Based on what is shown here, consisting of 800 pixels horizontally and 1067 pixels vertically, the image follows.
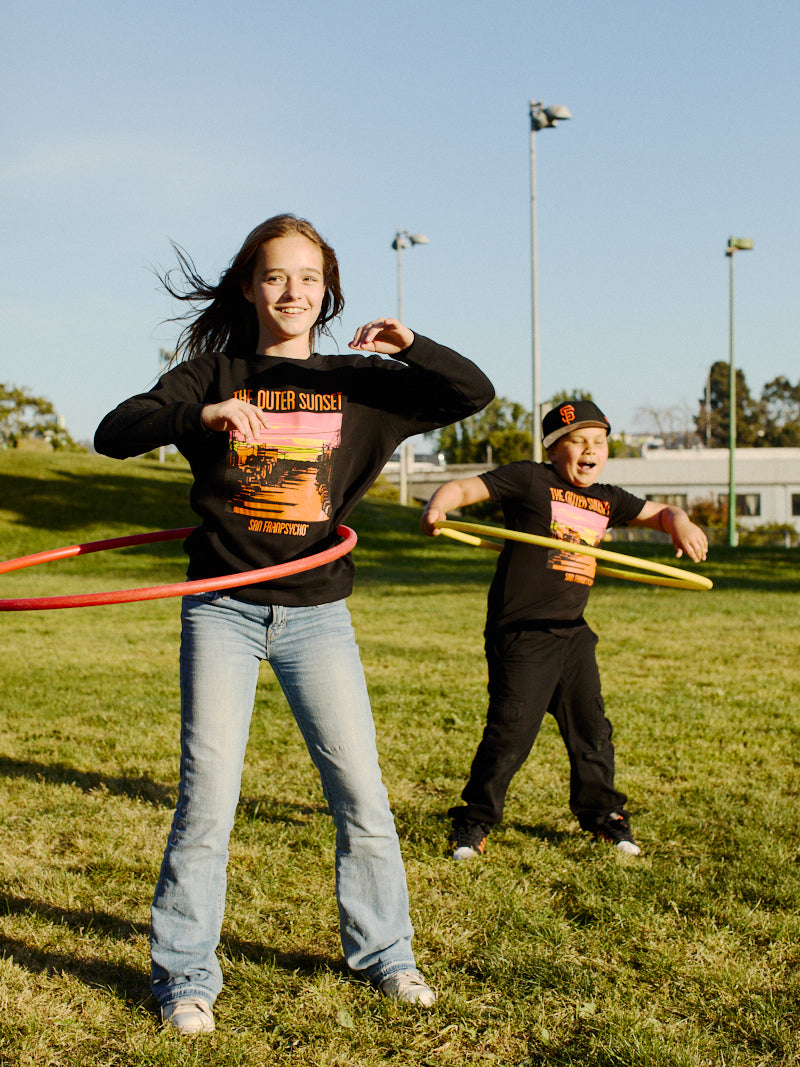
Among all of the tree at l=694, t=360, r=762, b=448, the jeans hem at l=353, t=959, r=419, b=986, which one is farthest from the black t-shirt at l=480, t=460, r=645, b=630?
the tree at l=694, t=360, r=762, b=448

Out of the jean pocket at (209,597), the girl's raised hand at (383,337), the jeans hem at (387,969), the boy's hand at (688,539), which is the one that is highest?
the girl's raised hand at (383,337)

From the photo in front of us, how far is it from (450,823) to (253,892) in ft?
3.63

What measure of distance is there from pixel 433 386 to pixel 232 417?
0.70 m

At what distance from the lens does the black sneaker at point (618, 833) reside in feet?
14.1

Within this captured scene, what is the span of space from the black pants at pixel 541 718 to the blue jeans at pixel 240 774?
4.18 ft

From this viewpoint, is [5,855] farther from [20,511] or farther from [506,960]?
[20,511]

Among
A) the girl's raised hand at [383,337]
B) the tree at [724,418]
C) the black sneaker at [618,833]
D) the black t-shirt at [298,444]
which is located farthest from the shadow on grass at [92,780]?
the tree at [724,418]

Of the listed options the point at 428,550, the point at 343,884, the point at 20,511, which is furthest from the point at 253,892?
the point at 20,511

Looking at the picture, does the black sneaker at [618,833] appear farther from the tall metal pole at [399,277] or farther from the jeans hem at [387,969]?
the tall metal pole at [399,277]

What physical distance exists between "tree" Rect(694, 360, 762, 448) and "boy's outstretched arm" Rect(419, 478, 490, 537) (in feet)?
313

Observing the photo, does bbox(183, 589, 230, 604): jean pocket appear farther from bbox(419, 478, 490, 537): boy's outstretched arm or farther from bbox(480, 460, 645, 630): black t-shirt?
bbox(480, 460, 645, 630): black t-shirt

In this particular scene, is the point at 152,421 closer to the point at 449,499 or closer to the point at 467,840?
the point at 449,499

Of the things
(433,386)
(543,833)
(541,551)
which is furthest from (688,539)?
(433,386)

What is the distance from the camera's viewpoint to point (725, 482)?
55.4 metres
